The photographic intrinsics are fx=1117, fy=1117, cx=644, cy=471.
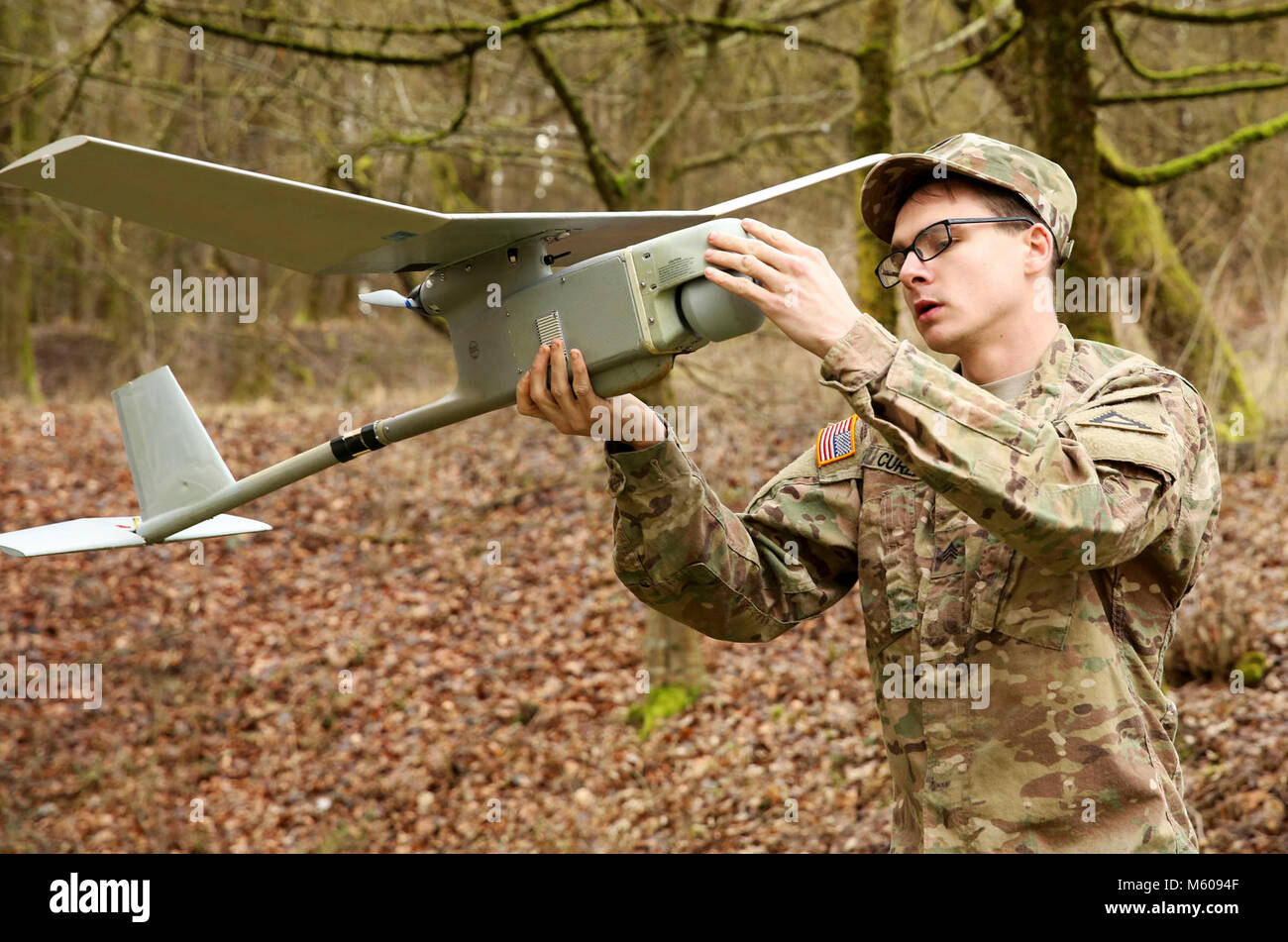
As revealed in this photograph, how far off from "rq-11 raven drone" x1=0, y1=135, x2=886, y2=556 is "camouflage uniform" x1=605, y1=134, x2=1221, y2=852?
275 millimetres

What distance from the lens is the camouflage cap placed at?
2.18 metres

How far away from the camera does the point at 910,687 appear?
7.30 ft

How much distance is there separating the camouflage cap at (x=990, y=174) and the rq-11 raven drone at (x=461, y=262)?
74 mm

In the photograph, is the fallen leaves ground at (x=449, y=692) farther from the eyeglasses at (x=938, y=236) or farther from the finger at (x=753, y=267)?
the finger at (x=753, y=267)

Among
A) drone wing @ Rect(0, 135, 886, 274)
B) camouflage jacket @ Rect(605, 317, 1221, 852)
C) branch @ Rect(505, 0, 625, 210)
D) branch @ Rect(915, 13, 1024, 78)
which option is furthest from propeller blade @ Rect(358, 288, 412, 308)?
branch @ Rect(915, 13, 1024, 78)

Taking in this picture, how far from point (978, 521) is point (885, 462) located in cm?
60

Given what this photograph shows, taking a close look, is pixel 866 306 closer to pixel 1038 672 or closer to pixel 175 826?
pixel 1038 672

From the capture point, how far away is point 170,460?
2.59 m

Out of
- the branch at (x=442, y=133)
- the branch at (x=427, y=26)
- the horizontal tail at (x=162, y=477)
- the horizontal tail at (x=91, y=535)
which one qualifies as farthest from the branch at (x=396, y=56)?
the horizontal tail at (x=91, y=535)

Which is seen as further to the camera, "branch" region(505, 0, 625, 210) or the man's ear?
"branch" region(505, 0, 625, 210)

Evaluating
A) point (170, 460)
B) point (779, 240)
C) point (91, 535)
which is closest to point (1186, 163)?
point (779, 240)

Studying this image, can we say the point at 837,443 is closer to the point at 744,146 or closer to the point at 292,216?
the point at 292,216

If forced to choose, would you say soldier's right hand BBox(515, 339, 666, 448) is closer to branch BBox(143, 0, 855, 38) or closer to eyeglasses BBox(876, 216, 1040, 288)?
eyeglasses BBox(876, 216, 1040, 288)
